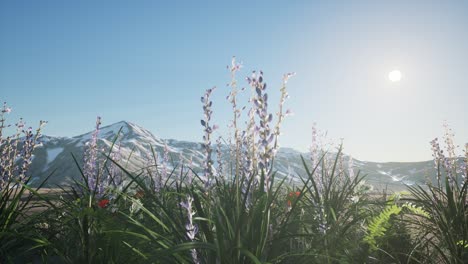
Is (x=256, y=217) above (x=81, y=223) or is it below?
above

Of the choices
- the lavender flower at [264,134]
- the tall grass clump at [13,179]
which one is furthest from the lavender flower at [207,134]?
the tall grass clump at [13,179]

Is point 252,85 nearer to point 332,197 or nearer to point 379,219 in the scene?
point 379,219

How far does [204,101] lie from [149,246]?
1570 mm

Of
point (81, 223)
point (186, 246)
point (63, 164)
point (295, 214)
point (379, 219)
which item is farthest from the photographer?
point (63, 164)

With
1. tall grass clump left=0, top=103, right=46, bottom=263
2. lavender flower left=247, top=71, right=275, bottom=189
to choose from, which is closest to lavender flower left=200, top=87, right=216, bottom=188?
lavender flower left=247, top=71, right=275, bottom=189

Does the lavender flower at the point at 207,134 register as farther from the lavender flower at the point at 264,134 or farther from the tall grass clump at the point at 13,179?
the tall grass clump at the point at 13,179

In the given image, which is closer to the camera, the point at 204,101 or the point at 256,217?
the point at 256,217

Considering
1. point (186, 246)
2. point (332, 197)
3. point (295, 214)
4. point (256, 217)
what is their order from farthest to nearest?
point (332, 197) < point (295, 214) < point (256, 217) < point (186, 246)

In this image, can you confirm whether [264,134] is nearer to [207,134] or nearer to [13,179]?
[207,134]

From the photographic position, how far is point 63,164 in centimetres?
17862

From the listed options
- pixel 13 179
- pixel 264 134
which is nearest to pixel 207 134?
pixel 264 134

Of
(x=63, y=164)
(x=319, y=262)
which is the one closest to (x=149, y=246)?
(x=319, y=262)

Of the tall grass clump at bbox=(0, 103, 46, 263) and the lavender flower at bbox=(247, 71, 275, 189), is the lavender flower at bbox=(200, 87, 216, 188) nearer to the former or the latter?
the lavender flower at bbox=(247, 71, 275, 189)

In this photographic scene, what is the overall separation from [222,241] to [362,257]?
1485 millimetres
